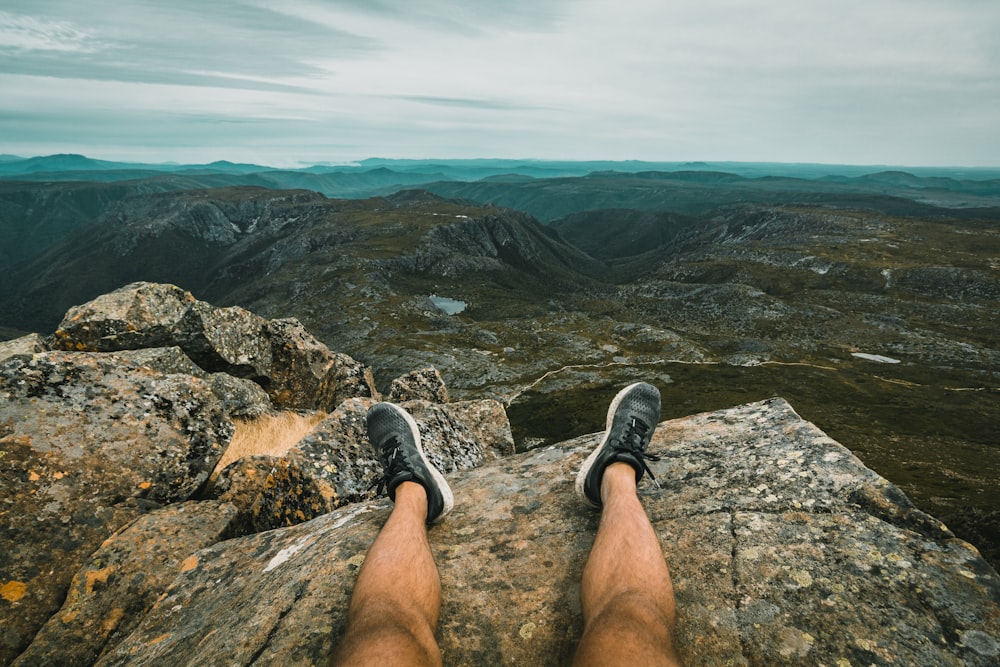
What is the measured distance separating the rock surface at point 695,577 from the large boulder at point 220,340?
12.7 metres

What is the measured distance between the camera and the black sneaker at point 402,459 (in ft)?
23.0

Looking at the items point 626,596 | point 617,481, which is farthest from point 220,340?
point 626,596

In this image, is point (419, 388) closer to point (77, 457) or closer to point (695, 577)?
point (77, 457)

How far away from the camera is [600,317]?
171000 mm

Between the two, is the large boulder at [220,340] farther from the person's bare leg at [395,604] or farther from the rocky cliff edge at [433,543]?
the person's bare leg at [395,604]

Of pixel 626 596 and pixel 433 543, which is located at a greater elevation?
pixel 626 596

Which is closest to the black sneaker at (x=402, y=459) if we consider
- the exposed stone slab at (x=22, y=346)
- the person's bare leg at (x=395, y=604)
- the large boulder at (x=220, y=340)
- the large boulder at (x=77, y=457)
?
the person's bare leg at (x=395, y=604)

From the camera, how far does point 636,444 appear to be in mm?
7352

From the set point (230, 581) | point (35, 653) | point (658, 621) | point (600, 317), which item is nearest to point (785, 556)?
point (658, 621)

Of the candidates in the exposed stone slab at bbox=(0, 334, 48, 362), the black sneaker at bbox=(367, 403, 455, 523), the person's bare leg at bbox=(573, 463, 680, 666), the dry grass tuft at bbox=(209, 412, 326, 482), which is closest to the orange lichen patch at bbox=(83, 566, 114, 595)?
the dry grass tuft at bbox=(209, 412, 326, 482)

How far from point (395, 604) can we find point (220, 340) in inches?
678

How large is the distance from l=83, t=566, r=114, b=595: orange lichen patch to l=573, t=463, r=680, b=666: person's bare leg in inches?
273

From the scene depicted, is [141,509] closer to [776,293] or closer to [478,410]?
[478,410]

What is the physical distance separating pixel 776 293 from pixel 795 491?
208971 mm
